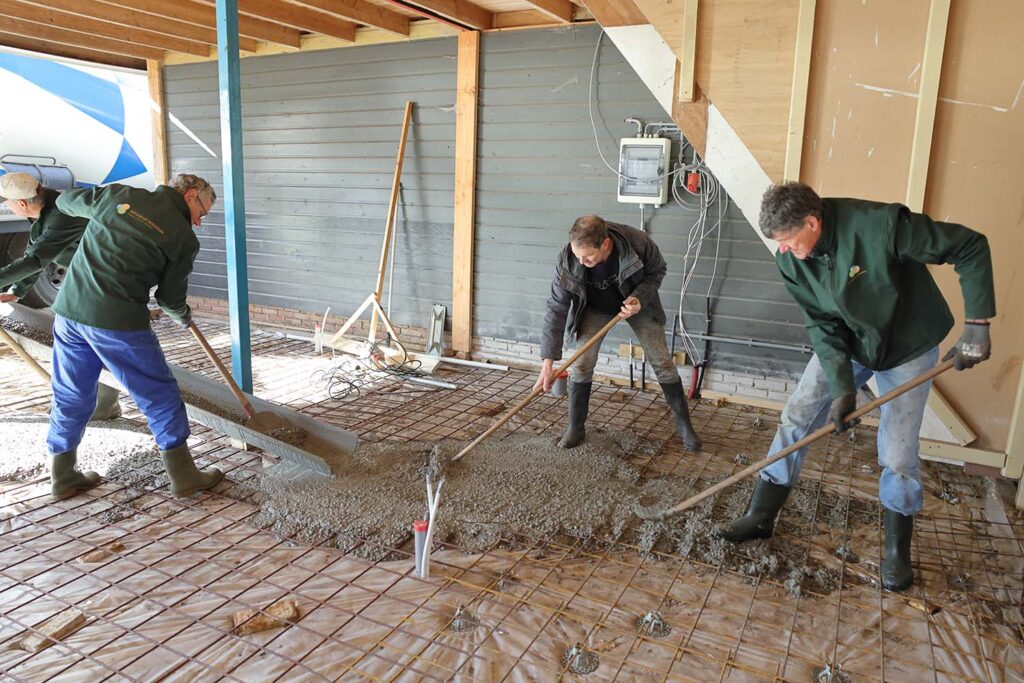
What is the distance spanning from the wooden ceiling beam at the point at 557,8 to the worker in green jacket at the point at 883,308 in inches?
111

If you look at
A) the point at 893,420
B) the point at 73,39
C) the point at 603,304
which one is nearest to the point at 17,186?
the point at 603,304

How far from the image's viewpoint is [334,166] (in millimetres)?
6254

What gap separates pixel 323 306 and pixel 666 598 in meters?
4.89

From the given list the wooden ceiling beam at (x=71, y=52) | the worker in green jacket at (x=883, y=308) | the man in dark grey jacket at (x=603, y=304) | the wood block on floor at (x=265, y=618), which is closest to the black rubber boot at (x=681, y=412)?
the man in dark grey jacket at (x=603, y=304)

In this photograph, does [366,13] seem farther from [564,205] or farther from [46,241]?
[46,241]

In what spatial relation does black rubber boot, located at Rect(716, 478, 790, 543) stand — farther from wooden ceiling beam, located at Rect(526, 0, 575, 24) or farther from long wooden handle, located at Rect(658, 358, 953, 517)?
wooden ceiling beam, located at Rect(526, 0, 575, 24)

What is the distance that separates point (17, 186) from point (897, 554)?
3977 mm

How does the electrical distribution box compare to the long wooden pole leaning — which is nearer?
the electrical distribution box

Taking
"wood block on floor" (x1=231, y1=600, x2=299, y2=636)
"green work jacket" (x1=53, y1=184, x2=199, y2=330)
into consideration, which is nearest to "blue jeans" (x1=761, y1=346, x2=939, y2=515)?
"wood block on floor" (x1=231, y1=600, x2=299, y2=636)

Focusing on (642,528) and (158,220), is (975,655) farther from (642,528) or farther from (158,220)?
(158,220)

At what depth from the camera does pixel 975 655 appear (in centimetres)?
213

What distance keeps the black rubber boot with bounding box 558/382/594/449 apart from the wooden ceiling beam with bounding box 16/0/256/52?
4.58m

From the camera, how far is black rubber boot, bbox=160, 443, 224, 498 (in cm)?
304

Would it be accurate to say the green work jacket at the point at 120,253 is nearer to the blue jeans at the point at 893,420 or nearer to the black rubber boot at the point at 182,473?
the black rubber boot at the point at 182,473
